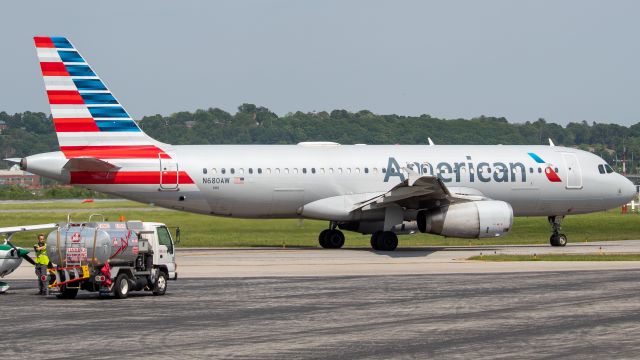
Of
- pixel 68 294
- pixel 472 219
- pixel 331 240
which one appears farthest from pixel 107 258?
pixel 331 240

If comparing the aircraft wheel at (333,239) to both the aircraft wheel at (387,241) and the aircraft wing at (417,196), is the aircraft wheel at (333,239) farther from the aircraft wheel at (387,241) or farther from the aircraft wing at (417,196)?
the aircraft wheel at (387,241)

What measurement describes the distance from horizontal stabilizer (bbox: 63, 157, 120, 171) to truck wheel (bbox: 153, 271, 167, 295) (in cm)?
1415

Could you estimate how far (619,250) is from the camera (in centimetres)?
4491

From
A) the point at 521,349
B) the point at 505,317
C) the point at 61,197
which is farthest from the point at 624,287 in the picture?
the point at 61,197

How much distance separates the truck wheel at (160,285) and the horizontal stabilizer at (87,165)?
14.1m

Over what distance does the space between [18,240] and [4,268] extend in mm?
23728

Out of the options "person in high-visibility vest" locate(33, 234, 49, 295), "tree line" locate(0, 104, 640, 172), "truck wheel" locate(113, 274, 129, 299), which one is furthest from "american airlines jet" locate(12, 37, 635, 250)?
"tree line" locate(0, 104, 640, 172)

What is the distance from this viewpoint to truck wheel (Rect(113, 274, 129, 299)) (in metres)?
27.0

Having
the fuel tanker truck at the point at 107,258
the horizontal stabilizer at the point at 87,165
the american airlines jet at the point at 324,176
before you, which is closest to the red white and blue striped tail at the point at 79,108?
the american airlines jet at the point at 324,176

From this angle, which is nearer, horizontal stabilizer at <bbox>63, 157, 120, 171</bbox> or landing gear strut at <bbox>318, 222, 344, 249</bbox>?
horizontal stabilizer at <bbox>63, 157, 120, 171</bbox>

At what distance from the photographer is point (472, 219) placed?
4206cm

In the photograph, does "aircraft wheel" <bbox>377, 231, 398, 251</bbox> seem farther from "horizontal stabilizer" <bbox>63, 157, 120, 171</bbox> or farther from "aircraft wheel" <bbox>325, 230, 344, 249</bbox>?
"horizontal stabilizer" <bbox>63, 157, 120, 171</bbox>

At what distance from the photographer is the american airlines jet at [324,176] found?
42344mm

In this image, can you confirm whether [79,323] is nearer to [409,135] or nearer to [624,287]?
[624,287]
